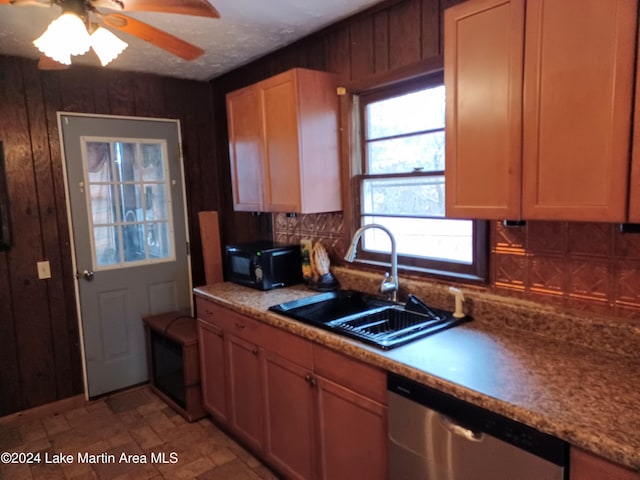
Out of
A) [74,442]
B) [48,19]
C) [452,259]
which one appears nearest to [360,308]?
[452,259]

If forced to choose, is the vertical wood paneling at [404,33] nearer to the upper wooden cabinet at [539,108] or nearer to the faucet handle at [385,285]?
the upper wooden cabinet at [539,108]

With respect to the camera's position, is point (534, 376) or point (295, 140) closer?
point (534, 376)

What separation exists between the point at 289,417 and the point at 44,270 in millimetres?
2054

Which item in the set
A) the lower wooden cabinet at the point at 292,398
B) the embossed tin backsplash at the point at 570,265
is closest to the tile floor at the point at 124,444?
the lower wooden cabinet at the point at 292,398

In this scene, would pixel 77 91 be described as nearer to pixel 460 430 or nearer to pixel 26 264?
pixel 26 264

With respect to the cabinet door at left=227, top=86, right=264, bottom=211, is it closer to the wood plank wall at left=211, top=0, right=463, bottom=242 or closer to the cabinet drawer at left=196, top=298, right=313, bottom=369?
the wood plank wall at left=211, top=0, right=463, bottom=242

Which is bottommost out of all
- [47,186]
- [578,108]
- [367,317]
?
[367,317]

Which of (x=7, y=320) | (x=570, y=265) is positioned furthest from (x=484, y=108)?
(x=7, y=320)

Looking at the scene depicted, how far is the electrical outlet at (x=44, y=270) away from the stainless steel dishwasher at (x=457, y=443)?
2.58 meters

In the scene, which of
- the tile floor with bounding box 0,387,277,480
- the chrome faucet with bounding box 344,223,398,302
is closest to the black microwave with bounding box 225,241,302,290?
the chrome faucet with bounding box 344,223,398,302

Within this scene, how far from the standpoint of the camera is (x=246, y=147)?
9.43ft

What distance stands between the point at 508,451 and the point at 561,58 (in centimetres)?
117

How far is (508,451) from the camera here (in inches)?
48.8

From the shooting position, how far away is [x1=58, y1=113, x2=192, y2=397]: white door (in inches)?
123
